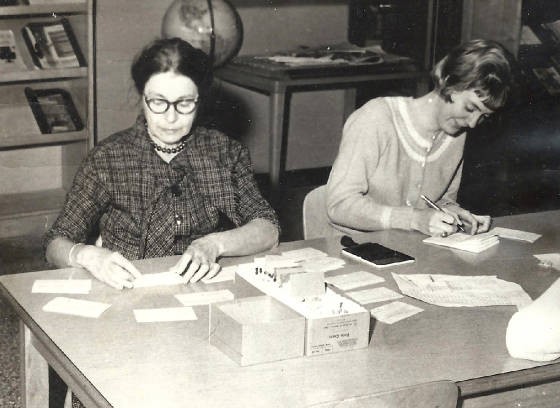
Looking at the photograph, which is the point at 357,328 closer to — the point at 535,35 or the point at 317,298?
the point at 317,298

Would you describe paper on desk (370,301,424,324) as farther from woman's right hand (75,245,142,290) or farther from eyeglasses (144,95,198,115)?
eyeglasses (144,95,198,115)

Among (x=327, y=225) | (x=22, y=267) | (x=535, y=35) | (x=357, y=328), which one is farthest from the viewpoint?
(x=535, y=35)

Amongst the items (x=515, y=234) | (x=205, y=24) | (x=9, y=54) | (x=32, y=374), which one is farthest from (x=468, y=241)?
(x=9, y=54)

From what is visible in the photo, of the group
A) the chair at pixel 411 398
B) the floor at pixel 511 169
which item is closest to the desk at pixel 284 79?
the floor at pixel 511 169

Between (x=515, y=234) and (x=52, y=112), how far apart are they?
9.52 ft

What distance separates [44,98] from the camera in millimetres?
4727

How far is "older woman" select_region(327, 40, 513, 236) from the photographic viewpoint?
2.72m

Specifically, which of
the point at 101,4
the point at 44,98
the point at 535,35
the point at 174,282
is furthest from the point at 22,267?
the point at 535,35

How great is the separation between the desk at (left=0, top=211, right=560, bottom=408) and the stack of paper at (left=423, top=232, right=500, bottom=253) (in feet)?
1.52

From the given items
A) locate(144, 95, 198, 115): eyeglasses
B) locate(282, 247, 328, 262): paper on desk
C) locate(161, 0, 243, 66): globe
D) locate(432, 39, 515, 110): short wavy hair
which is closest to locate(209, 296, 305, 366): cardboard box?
locate(282, 247, 328, 262): paper on desk

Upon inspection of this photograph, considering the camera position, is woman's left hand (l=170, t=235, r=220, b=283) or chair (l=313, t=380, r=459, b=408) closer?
chair (l=313, t=380, r=459, b=408)

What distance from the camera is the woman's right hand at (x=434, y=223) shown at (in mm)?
2600

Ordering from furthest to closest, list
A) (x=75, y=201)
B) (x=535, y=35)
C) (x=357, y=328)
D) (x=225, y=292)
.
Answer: (x=535, y=35), (x=75, y=201), (x=225, y=292), (x=357, y=328)

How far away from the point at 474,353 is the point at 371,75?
308cm
